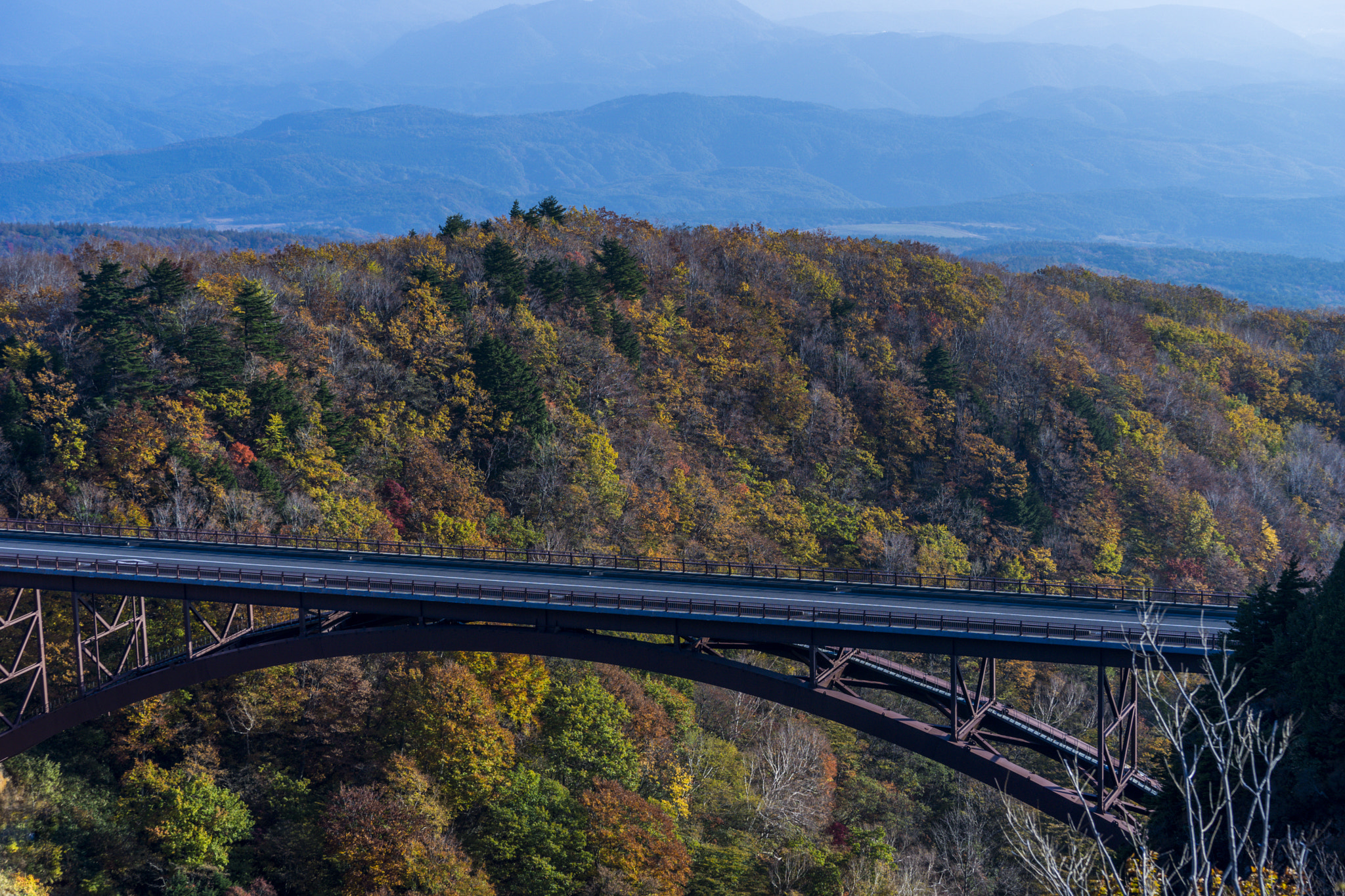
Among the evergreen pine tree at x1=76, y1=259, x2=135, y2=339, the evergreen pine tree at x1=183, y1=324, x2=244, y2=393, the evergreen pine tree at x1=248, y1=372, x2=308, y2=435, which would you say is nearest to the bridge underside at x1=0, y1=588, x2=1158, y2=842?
the evergreen pine tree at x1=248, y1=372, x2=308, y2=435

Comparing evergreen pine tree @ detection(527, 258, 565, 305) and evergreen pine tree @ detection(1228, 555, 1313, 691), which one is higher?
evergreen pine tree @ detection(527, 258, 565, 305)

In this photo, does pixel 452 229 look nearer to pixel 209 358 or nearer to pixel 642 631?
pixel 209 358

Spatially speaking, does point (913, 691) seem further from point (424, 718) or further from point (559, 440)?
point (559, 440)

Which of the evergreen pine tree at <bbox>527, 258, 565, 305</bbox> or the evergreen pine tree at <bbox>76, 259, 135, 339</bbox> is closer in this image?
the evergreen pine tree at <bbox>76, 259, 135, 339</bbox>

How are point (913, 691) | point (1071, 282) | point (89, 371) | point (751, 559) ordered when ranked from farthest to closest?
1. point (1071, 282)
2. point (751, 559)
3. point (89, 371)
4. point (913, 691)

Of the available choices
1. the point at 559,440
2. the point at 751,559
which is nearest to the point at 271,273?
the point at 559,440

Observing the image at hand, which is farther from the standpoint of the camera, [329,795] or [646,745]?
[646,745]

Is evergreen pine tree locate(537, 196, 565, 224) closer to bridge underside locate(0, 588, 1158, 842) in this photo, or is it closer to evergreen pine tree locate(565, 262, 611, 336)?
evergreen pine tree locate(565, 262, 611, 336)
